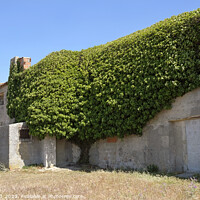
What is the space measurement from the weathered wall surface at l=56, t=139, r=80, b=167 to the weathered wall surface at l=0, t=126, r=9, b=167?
257 centimetres

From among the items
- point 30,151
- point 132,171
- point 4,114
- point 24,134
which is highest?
point 4,114

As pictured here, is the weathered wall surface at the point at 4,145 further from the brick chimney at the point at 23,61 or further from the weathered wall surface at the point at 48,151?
the brick chimney at the point at 23,61

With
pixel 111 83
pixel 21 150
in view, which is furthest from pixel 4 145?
pixel 111 83

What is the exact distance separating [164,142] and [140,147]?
4.01 ft

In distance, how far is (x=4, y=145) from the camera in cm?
1387

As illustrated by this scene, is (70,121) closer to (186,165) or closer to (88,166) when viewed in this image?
(88,166)

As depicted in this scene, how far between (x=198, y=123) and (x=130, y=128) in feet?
9.27

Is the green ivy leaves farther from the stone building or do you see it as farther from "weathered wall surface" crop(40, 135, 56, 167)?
"weathered wall surface" crop(40, 135, 56, 167)

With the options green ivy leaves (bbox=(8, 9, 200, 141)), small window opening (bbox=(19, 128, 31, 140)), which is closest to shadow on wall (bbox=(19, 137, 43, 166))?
small window opening (bbox=(19, 128, 31, 140))

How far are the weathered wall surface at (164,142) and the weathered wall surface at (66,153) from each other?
3326 millimetres

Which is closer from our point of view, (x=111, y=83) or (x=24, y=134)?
(x=111, y=83)

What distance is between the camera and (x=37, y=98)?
46.3ft

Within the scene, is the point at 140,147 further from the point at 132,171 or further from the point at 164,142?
the point at 164,142

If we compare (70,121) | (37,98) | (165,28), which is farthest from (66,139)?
(165,28)
